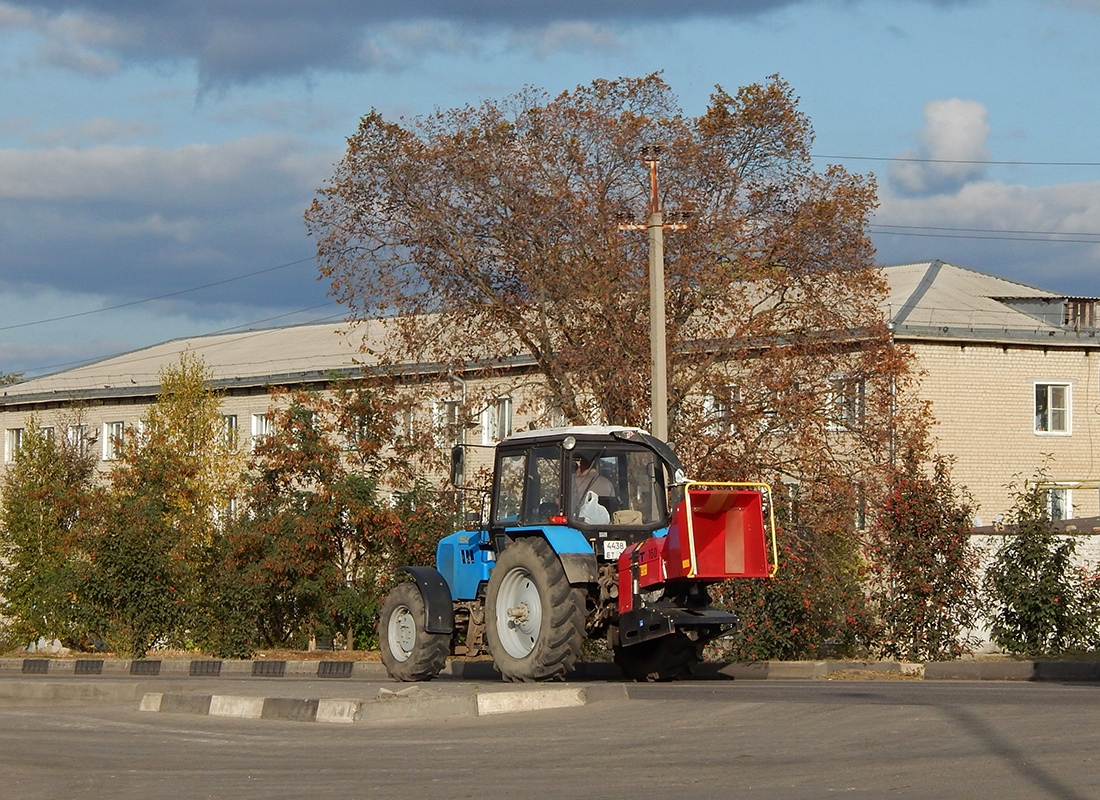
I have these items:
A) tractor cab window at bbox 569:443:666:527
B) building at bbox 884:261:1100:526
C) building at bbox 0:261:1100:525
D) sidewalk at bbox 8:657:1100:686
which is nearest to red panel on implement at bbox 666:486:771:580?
tractor cab window at bbox 569:443:666:527

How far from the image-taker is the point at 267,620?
31.8 meters

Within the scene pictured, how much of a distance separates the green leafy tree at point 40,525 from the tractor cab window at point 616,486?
23489 mm

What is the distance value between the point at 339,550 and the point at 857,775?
2242 cm

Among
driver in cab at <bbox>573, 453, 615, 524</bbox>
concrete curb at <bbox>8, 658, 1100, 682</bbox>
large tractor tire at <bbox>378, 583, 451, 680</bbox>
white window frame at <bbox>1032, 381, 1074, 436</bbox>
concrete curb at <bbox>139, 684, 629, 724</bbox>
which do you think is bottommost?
concrete curb at <bbox>8, 658, 1100, 682</bbox>

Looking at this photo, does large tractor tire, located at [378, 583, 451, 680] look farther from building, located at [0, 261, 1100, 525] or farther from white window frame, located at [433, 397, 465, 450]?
building, located at [0, 261, 1100, 525]

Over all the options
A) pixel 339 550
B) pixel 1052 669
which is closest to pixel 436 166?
pixel 339 550

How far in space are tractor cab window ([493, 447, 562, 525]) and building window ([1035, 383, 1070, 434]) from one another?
83.1ft

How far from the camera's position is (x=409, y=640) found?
60.8 feet

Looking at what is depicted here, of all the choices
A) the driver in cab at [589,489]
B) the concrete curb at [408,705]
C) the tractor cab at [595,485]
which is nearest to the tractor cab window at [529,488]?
the tractor cab at [595,485]

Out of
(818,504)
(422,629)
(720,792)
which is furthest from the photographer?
(818,504)

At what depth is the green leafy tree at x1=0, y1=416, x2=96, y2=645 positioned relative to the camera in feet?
136

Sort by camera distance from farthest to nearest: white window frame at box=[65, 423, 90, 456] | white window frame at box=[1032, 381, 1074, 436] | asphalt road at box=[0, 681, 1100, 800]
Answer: white window frame at box=[65, 423, 90, 456] → white window frame at box=[1032, 381, 1074, 436] → asphalt road at box=[0, 681, 1100, 800]

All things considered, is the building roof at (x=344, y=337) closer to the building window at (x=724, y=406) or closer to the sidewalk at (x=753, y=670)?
the building window at (x=724, y=406)

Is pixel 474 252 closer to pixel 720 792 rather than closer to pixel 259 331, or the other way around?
pixel 720 792
